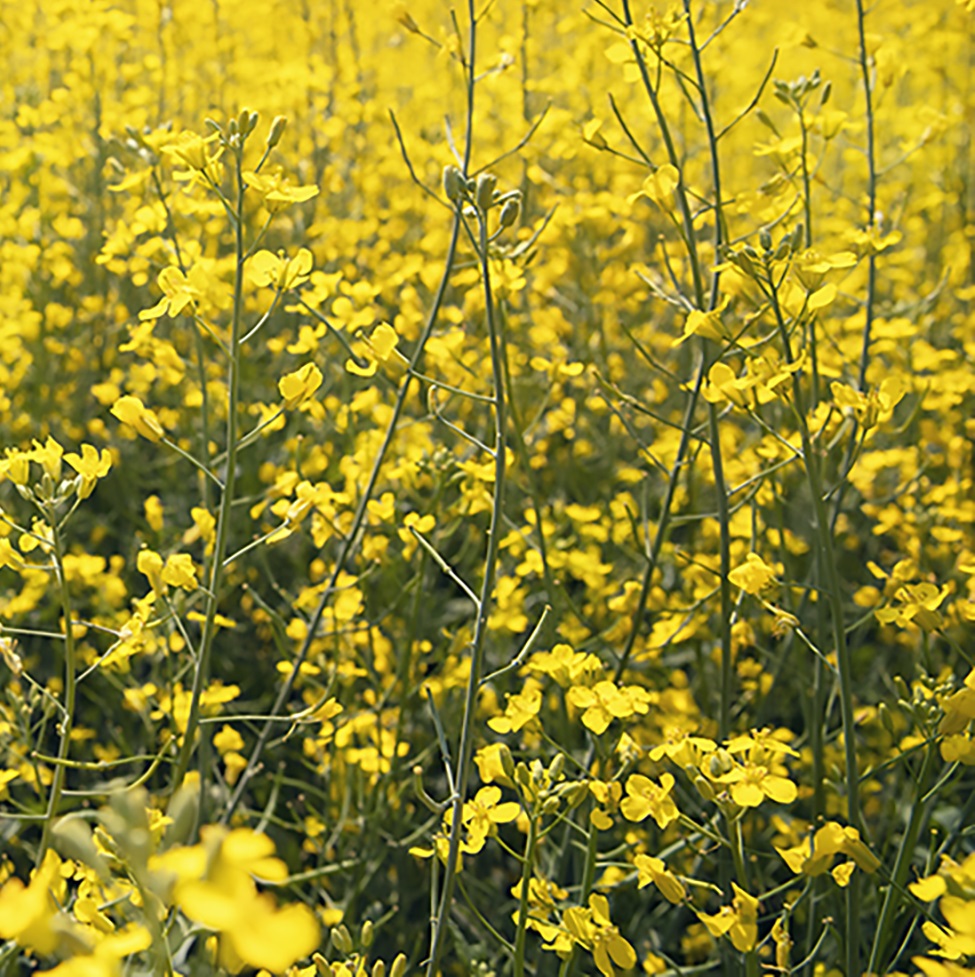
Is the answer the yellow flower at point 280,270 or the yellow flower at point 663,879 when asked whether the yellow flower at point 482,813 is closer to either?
the yellow flower at point 663,879

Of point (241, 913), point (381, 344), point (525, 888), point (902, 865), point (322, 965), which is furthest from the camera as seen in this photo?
point (381, 344)

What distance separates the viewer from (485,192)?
146cm

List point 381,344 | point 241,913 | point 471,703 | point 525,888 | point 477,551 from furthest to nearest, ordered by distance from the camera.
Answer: point 477,551, point 381,344, point 471,703, point 525,888, point 241,913

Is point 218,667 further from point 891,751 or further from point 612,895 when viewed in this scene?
point 891,751

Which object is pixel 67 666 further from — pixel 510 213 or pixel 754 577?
pixel 754 577

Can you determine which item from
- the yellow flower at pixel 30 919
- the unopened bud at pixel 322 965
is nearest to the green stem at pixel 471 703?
the unopened bud at pixel 322 965

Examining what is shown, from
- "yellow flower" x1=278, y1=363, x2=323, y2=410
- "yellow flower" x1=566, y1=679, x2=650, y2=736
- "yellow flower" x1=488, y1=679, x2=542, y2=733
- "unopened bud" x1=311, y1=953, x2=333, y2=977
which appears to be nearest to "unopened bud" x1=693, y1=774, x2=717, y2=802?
"yellow flower" x1=566, y1=679, x2=650, y2=736

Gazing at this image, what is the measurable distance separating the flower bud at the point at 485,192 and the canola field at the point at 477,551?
1 centimetres

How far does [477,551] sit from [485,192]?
156 cm

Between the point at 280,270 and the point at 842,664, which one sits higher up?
the point at 280,270

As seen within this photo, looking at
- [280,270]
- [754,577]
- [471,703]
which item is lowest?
[471,703]

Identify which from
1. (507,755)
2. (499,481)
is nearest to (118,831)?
(507,755)

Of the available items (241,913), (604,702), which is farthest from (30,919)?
(604,702)

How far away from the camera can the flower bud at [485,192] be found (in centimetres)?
145
